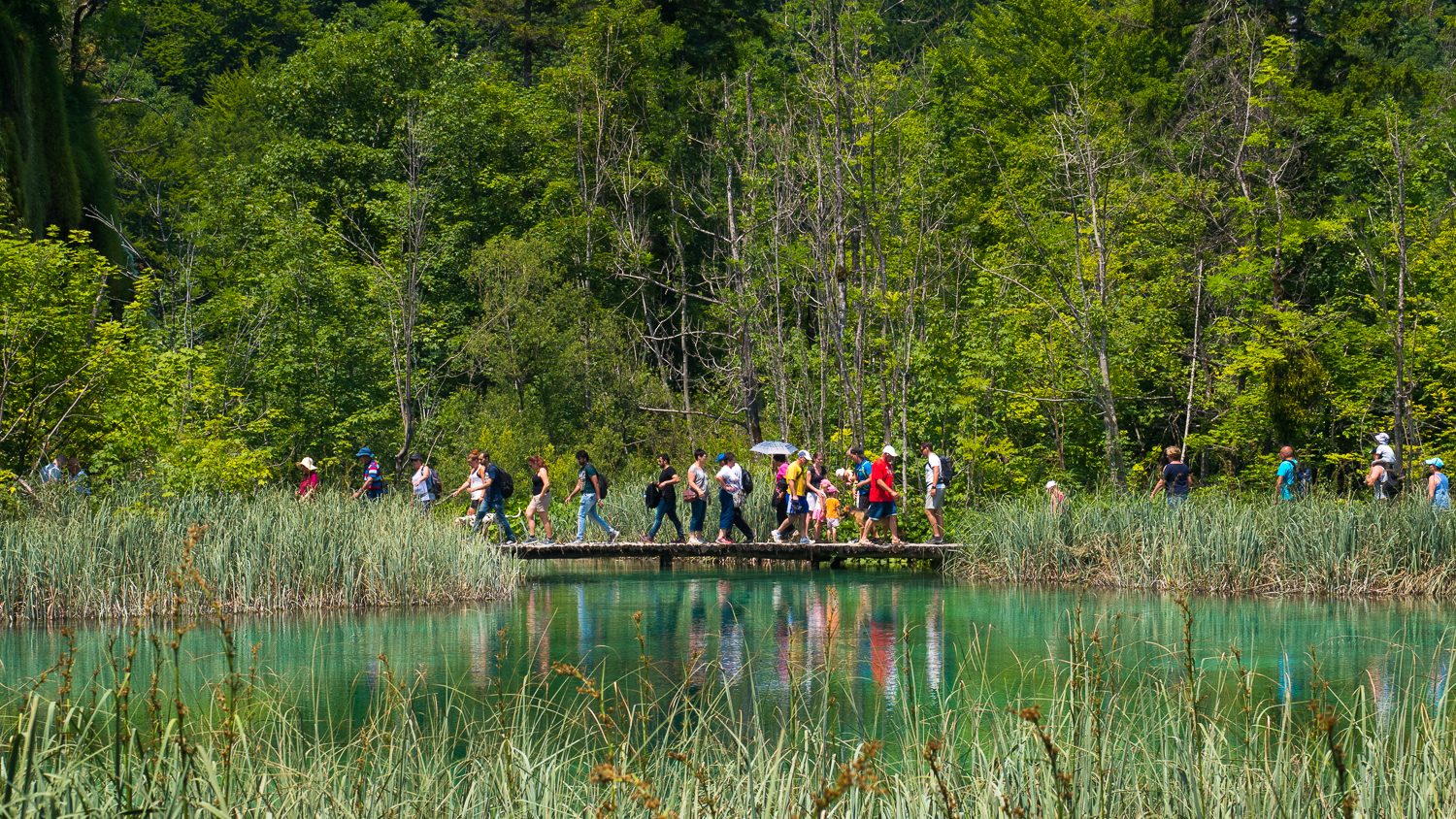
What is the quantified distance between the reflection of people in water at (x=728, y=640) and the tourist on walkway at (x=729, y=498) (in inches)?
171

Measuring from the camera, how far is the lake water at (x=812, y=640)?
8.26m

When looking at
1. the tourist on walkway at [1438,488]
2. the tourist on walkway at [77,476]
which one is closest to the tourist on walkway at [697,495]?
the tourist on walkway at [77,476]

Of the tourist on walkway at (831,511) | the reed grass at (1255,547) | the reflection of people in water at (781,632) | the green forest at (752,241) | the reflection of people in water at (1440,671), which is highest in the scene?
the green forest at (752,241)

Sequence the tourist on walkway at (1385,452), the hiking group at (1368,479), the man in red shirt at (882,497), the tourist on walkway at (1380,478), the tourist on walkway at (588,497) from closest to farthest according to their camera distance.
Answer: the hiking group at (1368,479) → the tourist on walkway at (1380,478) → the tourist on walkway at (1385,452) → the man in red shirt at (882,497) → the tourist on walkway at (588,497)

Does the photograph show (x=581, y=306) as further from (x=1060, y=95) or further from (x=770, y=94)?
(x=1060, y=95)

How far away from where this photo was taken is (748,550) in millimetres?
18594

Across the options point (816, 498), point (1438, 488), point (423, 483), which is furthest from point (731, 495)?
point (1438, 488)

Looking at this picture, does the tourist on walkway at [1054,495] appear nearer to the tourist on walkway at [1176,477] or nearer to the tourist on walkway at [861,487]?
the tourist on walkway at [1176,477]

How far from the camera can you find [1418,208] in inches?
922

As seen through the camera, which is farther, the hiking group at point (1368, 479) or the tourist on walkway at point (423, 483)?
the tourist on walkway at point (423, 483)

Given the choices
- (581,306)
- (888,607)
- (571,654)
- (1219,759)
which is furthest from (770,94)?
(1219,759)

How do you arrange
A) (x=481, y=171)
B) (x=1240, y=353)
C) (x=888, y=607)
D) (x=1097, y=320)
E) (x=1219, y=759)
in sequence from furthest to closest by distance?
1. (x=481, y=171)
2. (x=1240, y=353)
3. (x=1097, y=320)
4. (x=888, y=607)
5. (x=1219, y=759)

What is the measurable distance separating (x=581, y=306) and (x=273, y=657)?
19.5 metres

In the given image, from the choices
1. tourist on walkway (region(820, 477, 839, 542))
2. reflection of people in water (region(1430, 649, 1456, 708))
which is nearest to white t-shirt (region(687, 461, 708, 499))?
tourist on walkway (region(820, 477, 839, 542))
